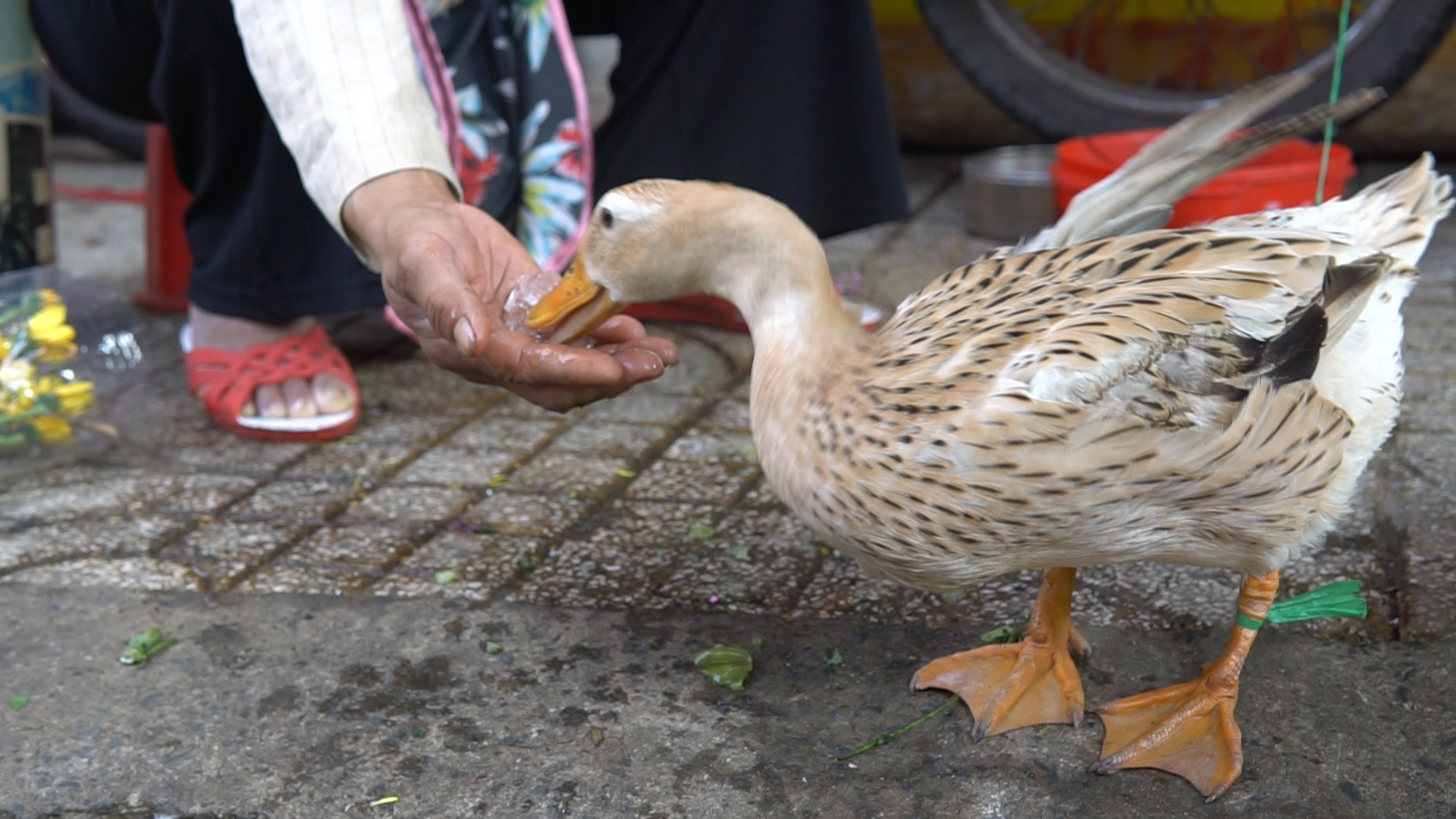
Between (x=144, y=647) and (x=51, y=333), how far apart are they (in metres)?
1.12

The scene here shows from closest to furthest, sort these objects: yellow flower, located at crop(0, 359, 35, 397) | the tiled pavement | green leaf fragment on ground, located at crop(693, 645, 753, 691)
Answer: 1. green leaf fragment on ground, located at crop(693, 645, 753, 691)
2. the tiled pavement
3. yellow flower, located at crop(0, 359, 35, 397)

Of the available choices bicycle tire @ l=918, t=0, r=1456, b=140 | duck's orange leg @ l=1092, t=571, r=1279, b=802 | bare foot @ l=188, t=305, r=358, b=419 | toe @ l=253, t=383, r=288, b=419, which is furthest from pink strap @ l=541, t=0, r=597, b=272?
duck's orange leg @ l=1092, t=571, r=1279, b=802

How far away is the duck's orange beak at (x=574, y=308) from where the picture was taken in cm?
216

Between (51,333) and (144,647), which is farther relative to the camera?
(51,333)

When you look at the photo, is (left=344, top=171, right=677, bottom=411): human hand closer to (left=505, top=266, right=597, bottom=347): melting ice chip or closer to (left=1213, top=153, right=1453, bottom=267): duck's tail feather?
Answer: (left=505, top=266, right=597, bottom=347): melting ice chip

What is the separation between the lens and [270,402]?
125 inches

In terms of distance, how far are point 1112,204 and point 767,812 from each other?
1054mm

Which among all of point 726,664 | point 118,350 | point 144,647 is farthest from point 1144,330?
point 118,350

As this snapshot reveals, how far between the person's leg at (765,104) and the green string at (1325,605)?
1.78m

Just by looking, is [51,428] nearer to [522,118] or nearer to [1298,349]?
[522,118]

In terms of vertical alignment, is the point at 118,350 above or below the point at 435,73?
below

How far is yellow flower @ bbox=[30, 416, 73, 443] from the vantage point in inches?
119

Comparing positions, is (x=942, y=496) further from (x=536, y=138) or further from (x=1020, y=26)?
(x=1020, y=26)

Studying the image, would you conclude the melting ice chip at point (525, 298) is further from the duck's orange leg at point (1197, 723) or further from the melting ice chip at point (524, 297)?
the duck's orange leg at point (1197, 723)
